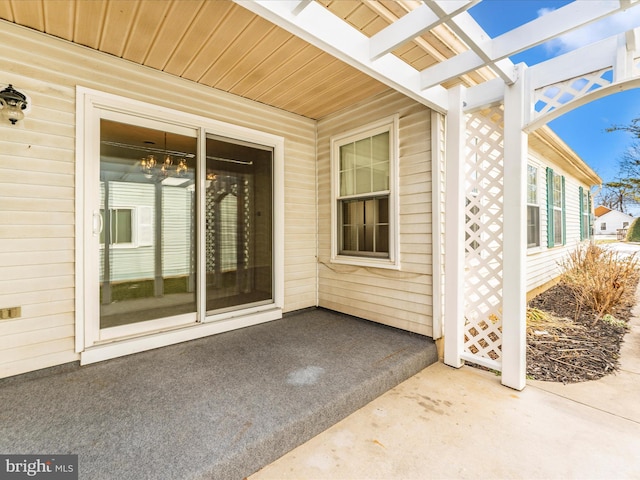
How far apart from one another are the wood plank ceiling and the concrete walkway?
2806 millimetres

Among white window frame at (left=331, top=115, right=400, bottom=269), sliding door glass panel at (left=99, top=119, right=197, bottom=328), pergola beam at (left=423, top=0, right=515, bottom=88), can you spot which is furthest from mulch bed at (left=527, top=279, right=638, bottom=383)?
sliding door glass panel at (left=99, top=119, right=197, bottom=328)

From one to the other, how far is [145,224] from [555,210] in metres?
7.60

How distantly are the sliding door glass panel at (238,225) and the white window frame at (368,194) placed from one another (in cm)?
85

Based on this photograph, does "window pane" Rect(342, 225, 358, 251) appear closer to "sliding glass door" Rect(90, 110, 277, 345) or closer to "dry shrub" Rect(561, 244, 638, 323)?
"sliding glass door" Rect(90, 110, 277, 345)

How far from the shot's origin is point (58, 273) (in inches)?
95.7

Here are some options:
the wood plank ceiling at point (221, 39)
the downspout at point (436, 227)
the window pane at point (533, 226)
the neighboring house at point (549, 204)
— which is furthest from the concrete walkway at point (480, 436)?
the neighboring house at point (549, 204)

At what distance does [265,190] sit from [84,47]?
2073 mm

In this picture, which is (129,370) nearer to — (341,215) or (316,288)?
(316,288)

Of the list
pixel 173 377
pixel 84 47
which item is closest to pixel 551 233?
pixel 173 377

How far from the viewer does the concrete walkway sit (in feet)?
5.31

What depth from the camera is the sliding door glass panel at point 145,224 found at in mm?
2695

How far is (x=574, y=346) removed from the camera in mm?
3346

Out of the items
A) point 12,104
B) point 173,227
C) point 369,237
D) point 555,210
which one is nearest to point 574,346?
point 369,237

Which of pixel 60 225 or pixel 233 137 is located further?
pixel 233 137
